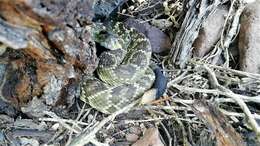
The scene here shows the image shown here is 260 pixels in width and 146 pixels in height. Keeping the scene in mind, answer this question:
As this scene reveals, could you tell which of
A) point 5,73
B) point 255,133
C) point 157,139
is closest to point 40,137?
point 5,73

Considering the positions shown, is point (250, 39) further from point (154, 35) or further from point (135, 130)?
point (135, 130)

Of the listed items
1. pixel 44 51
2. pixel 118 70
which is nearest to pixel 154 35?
pixel 118 70

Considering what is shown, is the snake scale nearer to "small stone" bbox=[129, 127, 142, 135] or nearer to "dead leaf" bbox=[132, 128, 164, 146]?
"small stone" bbox=[129, 127, 142, 135]

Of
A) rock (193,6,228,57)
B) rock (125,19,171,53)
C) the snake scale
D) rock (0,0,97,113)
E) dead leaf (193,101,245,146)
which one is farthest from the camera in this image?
rock (125,19,171,53)

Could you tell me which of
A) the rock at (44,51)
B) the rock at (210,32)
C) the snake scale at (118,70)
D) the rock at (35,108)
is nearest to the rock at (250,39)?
the rock at (210,32)

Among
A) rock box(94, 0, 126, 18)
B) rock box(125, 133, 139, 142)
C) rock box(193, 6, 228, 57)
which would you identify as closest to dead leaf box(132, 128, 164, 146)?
rock box(125, 133, 139, 142)
